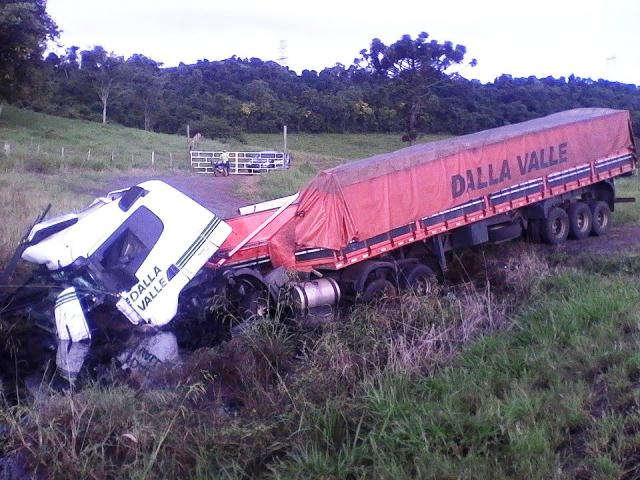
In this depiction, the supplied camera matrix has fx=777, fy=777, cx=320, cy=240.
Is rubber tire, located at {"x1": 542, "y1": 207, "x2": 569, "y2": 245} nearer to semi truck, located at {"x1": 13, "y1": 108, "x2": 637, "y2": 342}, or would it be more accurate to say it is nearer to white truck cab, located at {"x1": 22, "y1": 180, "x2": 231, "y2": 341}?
semi truck, located at {"x1": 13, "y1": 108, "x2": 637, "y2": 342}

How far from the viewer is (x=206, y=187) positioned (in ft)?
87.1

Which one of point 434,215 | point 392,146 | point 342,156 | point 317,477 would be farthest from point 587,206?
point 342,156

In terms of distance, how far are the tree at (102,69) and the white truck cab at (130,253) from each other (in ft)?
172

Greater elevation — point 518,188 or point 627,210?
point 518,188

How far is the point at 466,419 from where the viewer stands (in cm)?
526

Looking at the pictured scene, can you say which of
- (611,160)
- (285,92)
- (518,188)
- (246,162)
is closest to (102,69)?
(285,92)

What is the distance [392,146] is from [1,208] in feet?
56.5

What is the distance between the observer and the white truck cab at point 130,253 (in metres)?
8.19

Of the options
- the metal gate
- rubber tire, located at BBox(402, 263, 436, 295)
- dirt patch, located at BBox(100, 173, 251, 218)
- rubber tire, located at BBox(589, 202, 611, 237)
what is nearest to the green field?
rubber tire, located at BBox(402, 263, 436, 295)

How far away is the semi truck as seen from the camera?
337 inches

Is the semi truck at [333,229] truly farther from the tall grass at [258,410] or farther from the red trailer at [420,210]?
the tall grass at [258,410]

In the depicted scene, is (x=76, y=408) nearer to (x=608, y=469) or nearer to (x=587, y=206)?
(x=608, y=469)

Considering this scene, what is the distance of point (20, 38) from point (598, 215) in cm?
2905

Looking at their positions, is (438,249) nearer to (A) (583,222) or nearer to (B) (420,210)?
(B) (420,210)
